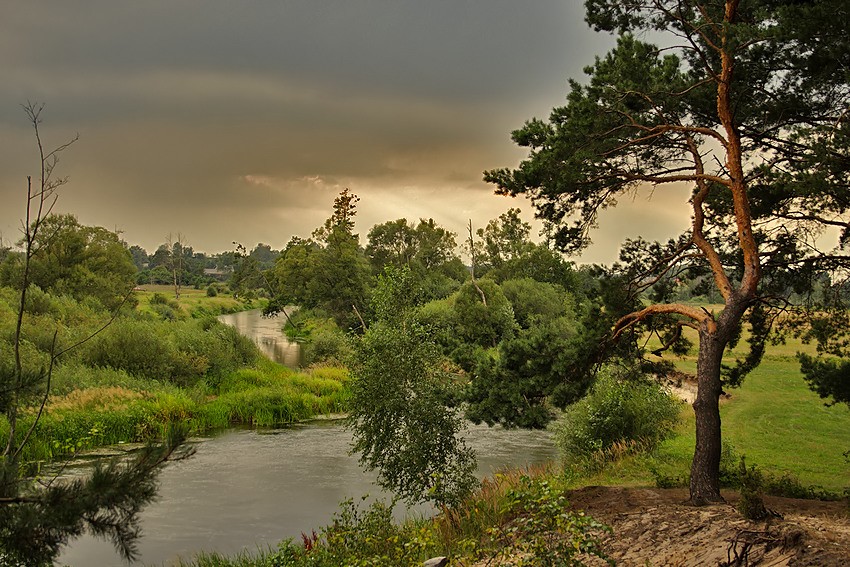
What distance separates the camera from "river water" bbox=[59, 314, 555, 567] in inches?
646

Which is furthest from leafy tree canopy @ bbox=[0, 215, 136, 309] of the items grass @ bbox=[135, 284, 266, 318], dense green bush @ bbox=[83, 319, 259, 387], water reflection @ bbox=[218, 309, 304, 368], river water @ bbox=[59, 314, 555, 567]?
river water @ bbox=[59, 314, 555, 567]

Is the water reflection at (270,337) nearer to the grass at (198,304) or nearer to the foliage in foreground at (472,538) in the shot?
the grass at (198,304)

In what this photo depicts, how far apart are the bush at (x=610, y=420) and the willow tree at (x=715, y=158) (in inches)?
267

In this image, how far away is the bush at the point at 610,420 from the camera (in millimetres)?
20828

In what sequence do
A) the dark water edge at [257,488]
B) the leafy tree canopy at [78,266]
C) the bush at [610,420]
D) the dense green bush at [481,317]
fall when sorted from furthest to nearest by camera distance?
1. the leafy tree canopy at [78,266]
2. the dense green bush at [481,317]
3. the bush at [610,420]
4. the dark water edge at [257,488]

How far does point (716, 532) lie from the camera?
33.1 feet

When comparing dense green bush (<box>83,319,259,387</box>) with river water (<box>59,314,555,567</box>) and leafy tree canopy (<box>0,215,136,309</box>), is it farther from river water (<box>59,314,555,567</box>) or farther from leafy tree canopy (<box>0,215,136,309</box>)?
leafy tree canopy (<box>0,215,136,309</box>)

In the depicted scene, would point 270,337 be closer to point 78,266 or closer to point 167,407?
point 78,266

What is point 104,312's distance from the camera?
160 feet

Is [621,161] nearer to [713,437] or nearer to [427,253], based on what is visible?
[713,437]

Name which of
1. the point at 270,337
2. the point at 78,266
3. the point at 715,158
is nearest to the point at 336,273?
the point at 270,337

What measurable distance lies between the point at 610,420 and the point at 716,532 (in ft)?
36.4

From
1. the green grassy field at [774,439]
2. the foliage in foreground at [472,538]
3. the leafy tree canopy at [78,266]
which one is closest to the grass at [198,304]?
the leafy tree canopy at [78,266]

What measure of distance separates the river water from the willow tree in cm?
923
